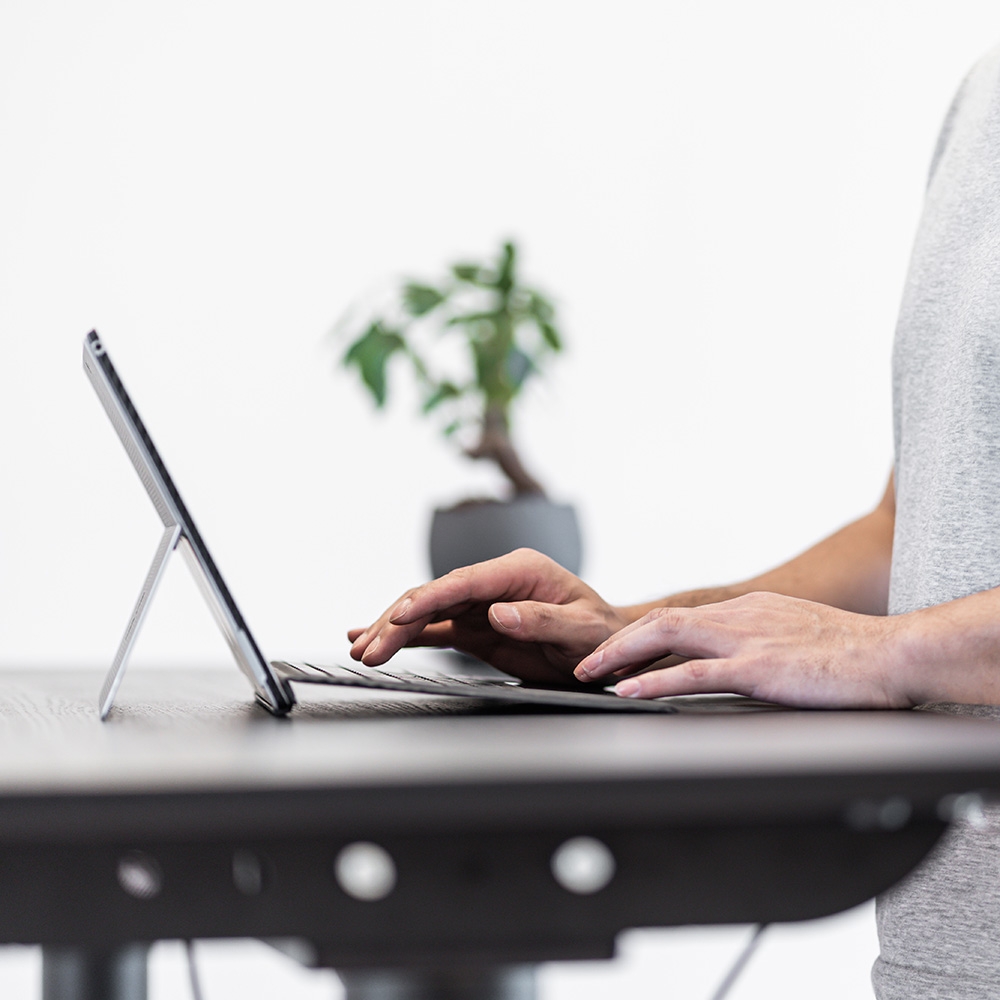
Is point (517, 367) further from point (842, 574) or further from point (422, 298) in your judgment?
point (842, 574)

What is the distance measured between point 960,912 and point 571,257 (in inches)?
92.5

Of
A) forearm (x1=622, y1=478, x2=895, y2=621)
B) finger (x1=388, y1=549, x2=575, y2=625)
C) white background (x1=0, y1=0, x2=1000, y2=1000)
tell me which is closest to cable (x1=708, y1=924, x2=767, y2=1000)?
finger (x1=388, y1=549, x2=575, y2=625)

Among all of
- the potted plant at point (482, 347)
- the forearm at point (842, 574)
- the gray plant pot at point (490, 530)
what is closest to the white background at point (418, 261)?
the potted plant at point (482, 347)

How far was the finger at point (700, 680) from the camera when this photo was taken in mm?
583

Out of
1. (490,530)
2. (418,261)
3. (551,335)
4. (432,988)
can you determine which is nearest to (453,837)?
(432,988)

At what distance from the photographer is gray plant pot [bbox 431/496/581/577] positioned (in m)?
1.92

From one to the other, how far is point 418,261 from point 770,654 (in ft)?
7.77

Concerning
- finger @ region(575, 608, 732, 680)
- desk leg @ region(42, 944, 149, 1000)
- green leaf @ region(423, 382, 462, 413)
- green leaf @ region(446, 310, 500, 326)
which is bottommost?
desk leg @ region(42, 944, 149, 1000)

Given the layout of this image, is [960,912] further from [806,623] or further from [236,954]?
[236,954]

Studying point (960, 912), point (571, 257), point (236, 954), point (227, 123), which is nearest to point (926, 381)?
point (960, 912)

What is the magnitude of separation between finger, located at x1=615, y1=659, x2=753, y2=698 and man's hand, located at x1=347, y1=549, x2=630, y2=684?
0.47ft

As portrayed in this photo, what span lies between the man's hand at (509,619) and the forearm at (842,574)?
0.58 ft

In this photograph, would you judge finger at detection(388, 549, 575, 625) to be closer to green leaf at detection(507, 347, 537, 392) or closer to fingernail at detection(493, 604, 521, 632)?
fingernail at detection(493, 604, 521, 632)

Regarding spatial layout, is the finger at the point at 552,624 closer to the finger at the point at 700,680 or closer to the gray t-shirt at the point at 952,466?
the finger at the point at 700,680
